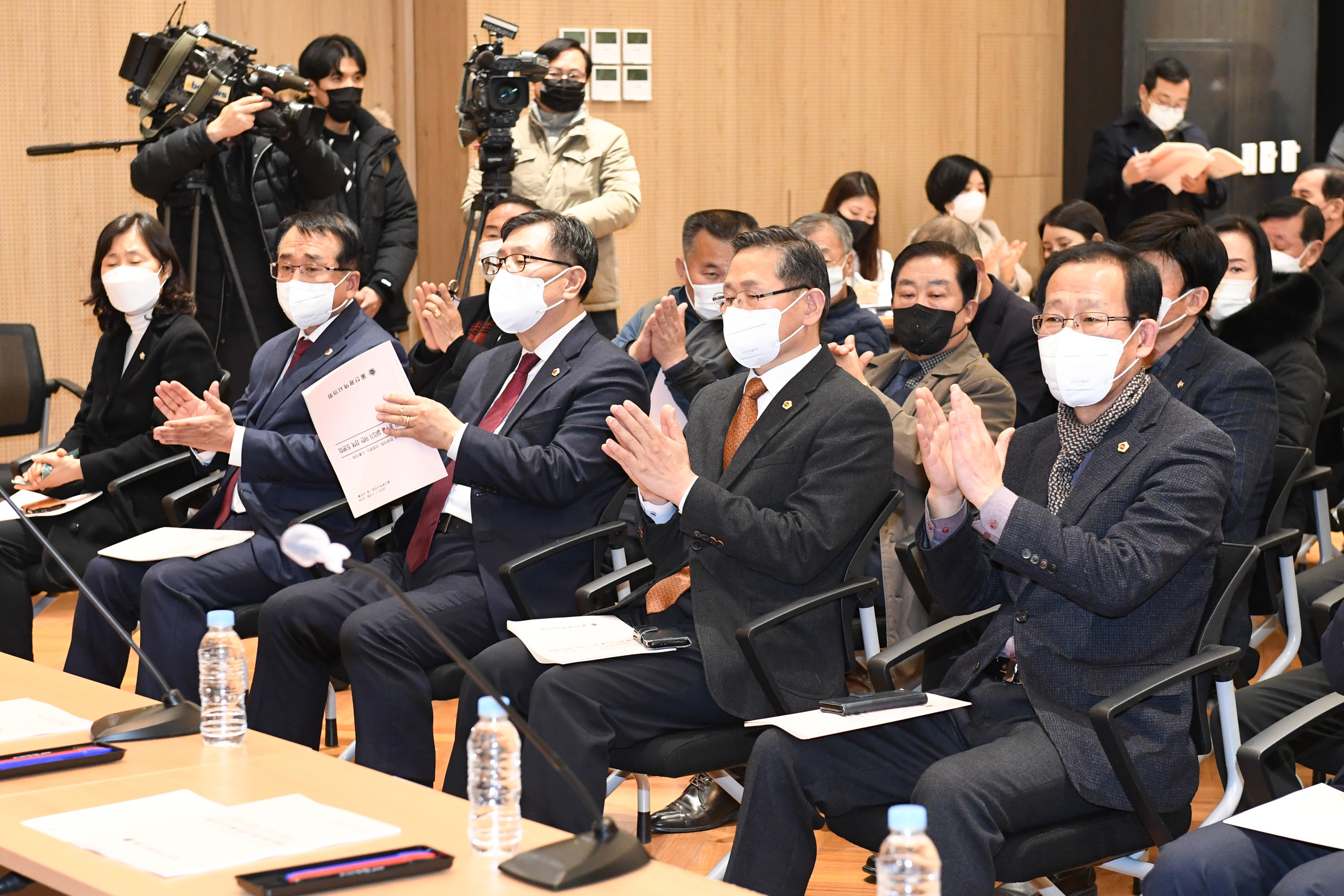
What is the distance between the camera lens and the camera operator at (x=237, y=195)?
5.23 meters

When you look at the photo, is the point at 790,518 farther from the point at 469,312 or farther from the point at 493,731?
the point at 469,312

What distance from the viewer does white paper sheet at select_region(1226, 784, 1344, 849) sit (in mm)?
2008

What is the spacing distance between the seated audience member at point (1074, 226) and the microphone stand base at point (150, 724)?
3902mm

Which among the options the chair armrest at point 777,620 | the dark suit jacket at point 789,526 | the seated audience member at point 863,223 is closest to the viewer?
the chair armrest at point 777,620

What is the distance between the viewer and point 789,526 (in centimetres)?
292

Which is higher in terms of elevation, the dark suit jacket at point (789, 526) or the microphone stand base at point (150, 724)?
the dark suit jacket at point (789, 526)

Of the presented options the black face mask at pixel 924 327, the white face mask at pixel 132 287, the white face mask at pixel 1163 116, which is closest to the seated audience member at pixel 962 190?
the white face mask at pixel 1163 116

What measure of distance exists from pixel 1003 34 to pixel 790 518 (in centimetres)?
612

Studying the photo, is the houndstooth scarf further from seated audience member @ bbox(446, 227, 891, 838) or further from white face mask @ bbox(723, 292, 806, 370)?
white face mask @ bbox(723, 292, 806, 370)

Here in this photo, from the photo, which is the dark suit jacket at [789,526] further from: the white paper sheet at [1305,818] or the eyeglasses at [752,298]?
the white paper sheet at [1305,818]

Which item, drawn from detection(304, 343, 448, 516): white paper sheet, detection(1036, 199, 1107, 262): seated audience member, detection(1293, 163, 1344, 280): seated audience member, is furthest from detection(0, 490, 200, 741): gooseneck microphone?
detection(1293, 163, 1344, 280): seated audience member

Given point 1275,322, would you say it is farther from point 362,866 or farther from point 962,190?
point 362,866

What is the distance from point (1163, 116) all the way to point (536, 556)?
4816 mm

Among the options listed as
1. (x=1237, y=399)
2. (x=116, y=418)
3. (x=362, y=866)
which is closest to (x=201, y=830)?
(x=362, y=866)
